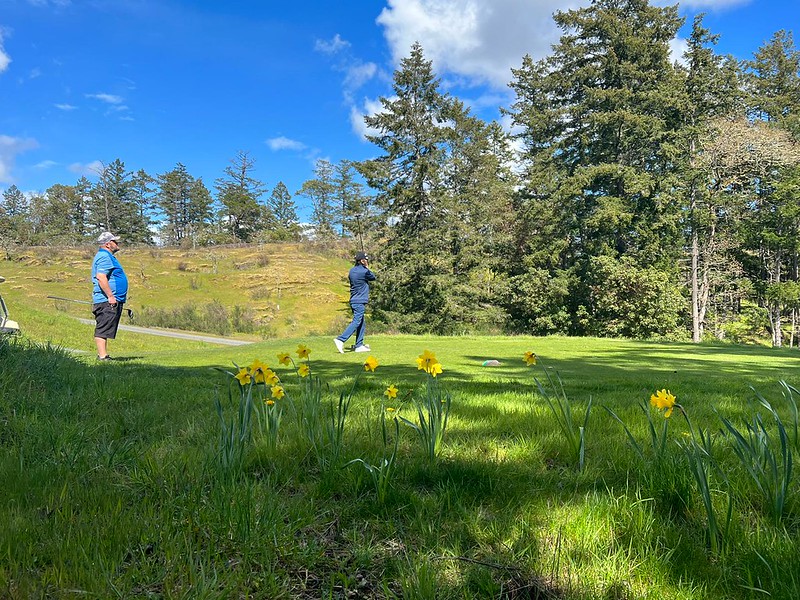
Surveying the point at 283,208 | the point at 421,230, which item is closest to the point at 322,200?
the point at 283,208

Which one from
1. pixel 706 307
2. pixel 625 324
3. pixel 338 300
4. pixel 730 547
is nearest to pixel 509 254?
pixel 625 324

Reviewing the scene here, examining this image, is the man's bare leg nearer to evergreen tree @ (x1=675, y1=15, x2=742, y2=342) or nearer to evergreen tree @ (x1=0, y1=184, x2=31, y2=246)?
evergreen tree @ (x1=675, y1=15, x2=742, y2=342)

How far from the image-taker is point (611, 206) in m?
24.7

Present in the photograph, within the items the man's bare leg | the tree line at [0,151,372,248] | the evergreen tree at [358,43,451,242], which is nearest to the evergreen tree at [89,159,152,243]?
the tree line at [0,151,372,248]

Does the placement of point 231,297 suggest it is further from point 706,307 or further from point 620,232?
point 706,307

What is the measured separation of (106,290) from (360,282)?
491 cm

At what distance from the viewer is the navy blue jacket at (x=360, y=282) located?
33.4 ft

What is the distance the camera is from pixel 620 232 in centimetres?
2622

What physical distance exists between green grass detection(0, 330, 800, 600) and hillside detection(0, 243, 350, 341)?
949 inches

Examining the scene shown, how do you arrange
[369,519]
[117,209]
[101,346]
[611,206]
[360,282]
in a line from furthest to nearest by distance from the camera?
[117,209] → [611,206] → [360,282] → [101,346] → [369,519]

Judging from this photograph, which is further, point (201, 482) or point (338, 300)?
point (338, 300)

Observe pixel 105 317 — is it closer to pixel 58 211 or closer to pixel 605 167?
pixel 605 167

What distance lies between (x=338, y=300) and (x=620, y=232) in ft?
76.6

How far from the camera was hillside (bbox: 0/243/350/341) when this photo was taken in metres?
32.5
